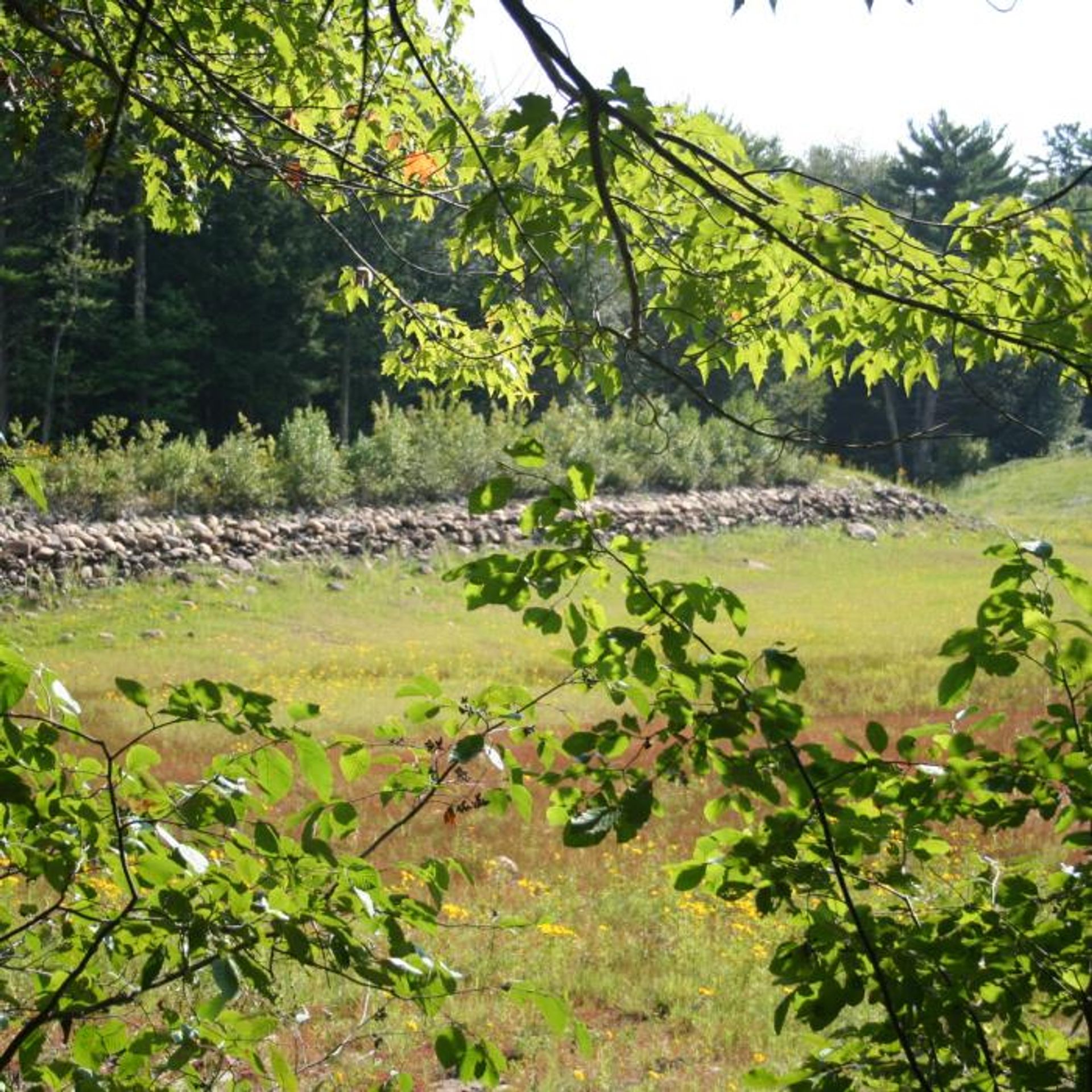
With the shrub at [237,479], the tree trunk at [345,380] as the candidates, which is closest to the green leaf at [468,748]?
the shrub at [237,479]

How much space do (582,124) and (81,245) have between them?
3136 centimetres

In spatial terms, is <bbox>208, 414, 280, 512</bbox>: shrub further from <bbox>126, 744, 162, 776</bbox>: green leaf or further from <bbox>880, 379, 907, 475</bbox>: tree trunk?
<bbox>880, 379, 907, 475</bbox>: tree trunk

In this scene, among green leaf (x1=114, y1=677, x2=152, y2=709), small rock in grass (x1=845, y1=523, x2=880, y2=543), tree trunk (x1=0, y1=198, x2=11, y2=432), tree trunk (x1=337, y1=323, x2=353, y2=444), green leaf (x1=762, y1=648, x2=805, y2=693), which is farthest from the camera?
tree trunk (x1=337, y1=323, x2=353, y2=444)

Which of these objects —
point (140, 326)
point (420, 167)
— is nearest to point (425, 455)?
point (140, 326)

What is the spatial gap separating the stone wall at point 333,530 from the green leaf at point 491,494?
18316 millimetres

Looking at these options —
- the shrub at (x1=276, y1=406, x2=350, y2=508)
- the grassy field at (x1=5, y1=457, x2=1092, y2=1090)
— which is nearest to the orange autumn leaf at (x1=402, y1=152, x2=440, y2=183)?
the grassy field at (x1=5, y1=457, x2=1092, y2=1090)

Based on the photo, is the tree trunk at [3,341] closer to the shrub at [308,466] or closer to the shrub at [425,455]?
the shrub at [308,466]

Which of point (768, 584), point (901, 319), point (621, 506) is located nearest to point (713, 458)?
point (621, 506)

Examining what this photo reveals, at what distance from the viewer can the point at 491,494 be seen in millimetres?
2143

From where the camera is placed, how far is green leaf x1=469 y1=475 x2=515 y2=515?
2.11 meters

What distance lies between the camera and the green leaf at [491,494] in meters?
2.11

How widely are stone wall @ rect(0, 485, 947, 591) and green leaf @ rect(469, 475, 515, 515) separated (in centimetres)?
1832

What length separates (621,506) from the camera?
91.6ft

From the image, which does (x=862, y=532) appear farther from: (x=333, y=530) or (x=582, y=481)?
(x=582, y=481)
